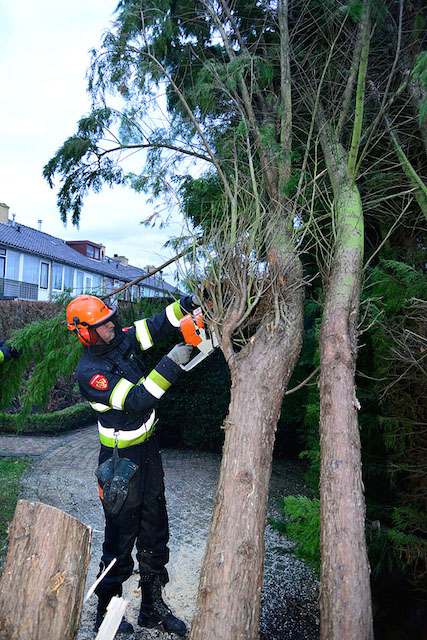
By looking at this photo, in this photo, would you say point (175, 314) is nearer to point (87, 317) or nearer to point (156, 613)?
point (87, 317)

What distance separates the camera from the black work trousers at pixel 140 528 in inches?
122

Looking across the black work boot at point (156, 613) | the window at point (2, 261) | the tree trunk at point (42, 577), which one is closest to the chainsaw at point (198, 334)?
the tree trunk at point (42, 577)

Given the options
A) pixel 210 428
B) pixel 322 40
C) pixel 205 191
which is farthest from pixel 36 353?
pixel 322 40

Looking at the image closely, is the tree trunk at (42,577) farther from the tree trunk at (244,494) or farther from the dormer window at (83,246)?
the dormer window at (83,246)

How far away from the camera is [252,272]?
296 centimetres

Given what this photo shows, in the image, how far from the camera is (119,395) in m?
3.09

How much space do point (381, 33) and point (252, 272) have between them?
3.04 metres

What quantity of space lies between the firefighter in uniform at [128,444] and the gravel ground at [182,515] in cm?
30

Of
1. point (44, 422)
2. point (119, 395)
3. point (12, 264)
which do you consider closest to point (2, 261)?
point (12, 264)

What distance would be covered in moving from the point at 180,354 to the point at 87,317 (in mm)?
756

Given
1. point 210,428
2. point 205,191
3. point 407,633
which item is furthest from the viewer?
point 210,428

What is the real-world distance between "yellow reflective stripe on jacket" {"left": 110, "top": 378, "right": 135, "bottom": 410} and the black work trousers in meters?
0.39

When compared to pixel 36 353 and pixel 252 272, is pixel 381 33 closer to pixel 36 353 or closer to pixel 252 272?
pixel 252 272

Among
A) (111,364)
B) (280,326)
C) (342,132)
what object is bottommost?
(111,364)
